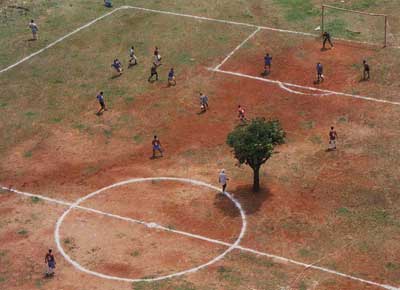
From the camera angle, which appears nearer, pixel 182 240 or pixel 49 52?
pixel 182 240

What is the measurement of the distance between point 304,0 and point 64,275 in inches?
1953

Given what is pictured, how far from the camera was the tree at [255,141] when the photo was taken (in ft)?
174

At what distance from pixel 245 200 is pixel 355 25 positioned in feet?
108

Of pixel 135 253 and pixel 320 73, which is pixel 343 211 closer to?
pixel 135 253

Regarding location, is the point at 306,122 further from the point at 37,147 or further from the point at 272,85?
the point at 37,147

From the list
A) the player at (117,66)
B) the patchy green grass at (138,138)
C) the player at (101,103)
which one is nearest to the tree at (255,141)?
the patchy green grass at (138,138)

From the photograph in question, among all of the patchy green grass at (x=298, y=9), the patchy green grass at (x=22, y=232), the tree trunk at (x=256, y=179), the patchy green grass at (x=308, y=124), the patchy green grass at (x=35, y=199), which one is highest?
the patchy green grass at (x=298, y=9)

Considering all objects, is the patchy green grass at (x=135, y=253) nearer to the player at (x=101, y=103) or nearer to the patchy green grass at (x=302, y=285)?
the patchy green grass at (x=302, y=285)

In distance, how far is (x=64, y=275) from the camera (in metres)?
48.5

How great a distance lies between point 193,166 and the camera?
59188 millimetres

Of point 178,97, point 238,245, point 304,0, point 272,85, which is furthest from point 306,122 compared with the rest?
point 304,0

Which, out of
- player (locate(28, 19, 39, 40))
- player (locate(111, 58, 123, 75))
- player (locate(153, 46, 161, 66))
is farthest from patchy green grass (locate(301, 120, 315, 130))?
player (locate(28, 19, 39, 40))

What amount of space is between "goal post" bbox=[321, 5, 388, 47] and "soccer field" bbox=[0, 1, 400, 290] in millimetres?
1998

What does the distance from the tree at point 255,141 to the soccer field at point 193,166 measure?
289 centimetres
